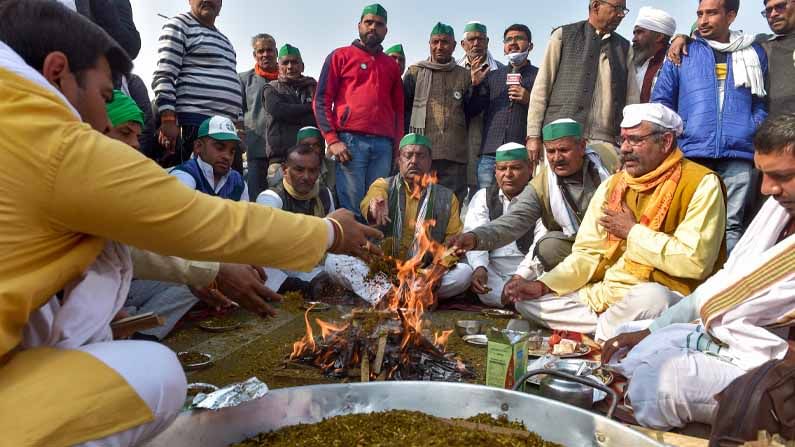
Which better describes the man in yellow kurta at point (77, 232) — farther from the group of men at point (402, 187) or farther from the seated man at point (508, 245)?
the seated man at point (508, 245)

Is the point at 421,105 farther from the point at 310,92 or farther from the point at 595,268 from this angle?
the point at 595,268

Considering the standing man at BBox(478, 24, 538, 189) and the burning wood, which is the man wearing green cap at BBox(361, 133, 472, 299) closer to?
the standing man at BBox(478, 24, 538, 189)

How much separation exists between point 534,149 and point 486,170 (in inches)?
34.6

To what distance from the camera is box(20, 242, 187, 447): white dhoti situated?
1994 mm

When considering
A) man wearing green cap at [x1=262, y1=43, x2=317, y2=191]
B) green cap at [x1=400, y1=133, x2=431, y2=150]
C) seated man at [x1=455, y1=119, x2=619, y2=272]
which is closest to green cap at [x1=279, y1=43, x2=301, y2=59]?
man wearing green cap at [x1=262, y1=43, x2=317, y2=191]

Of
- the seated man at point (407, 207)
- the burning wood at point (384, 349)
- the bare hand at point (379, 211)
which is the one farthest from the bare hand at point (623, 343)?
the bare hand at point (379, 211)

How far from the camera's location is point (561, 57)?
743 cm

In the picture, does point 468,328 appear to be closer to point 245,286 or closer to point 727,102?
point 245,286

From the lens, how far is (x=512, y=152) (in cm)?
727

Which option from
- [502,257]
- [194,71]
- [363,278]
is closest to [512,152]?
[502,257]

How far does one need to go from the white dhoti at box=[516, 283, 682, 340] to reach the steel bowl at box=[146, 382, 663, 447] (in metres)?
2.66

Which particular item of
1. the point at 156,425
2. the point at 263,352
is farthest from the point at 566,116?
the point at 156,425

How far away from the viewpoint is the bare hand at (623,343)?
13.4 ft

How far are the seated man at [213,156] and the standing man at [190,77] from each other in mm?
377
